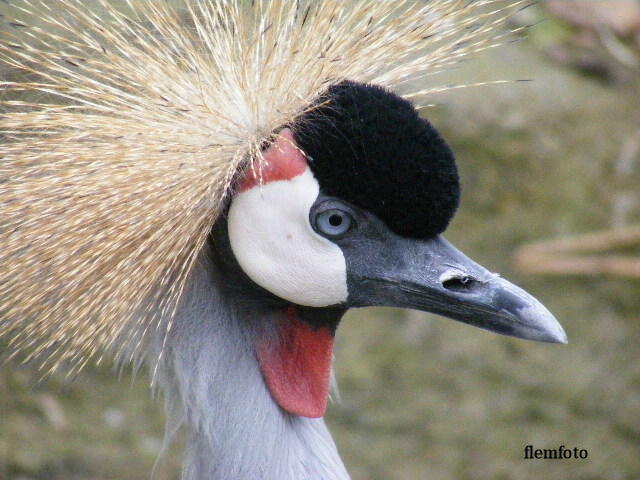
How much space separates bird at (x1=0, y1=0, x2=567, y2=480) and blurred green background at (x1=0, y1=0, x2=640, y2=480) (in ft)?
2.62

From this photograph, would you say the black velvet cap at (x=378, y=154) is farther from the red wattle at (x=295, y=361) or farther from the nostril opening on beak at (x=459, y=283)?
the red wattle at (x=295, y=361)

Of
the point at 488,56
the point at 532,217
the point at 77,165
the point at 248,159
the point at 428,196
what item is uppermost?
the point at 77,165

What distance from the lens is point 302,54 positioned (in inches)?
48.3

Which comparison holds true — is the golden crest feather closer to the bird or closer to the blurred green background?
the bird

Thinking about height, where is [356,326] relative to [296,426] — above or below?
below

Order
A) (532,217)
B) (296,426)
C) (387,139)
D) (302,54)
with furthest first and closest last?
(532,217) < (296,426) < (302,54) < (387,139)

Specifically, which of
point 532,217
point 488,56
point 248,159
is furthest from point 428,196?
point 488,56

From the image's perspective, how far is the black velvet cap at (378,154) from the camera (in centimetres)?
113

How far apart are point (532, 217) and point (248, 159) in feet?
7.32

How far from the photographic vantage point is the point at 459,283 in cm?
121

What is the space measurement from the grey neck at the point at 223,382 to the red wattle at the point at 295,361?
0.05 feet

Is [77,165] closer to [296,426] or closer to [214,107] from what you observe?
[214,107]

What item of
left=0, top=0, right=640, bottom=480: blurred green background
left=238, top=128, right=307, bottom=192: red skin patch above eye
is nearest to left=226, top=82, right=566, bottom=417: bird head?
left=238, top=128, right=307, bottom=192: red skin patch above eye

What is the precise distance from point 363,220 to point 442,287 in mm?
136
